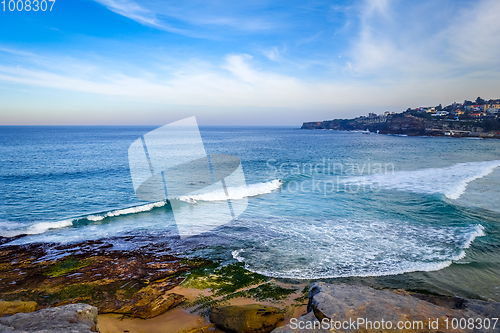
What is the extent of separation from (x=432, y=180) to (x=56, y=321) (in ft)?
90.1

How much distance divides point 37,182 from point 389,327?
28935mm

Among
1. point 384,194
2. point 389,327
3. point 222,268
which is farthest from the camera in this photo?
→ point 384,194

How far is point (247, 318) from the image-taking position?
606cm

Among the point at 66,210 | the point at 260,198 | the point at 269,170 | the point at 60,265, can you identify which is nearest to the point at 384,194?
the point at 260,198

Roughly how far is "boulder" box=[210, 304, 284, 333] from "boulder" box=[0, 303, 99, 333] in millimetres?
2577

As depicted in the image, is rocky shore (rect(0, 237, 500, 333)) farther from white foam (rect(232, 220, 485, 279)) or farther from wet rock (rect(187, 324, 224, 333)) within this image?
white foam (rect(232, 220, 485, 279))

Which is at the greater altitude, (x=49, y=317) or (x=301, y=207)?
(x=49, y=317)

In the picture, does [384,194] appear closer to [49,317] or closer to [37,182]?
[49,317]

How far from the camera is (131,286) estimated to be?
8078 millimetres

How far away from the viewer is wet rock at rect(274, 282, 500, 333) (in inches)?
202

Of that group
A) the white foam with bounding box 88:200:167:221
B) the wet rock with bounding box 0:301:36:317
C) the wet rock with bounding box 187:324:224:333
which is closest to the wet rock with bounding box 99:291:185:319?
the wet rock with bounding box 187:324:224:333

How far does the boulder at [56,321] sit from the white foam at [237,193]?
43.9 feet

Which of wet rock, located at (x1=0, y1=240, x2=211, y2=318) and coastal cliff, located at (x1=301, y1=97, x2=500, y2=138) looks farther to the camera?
coastal cliff, located at (x1=301, y1=97, x2=500, y2=138)

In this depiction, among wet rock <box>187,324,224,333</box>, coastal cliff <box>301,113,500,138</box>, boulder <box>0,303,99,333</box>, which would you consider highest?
coastal cliff <box>301,113,500,138</box>
